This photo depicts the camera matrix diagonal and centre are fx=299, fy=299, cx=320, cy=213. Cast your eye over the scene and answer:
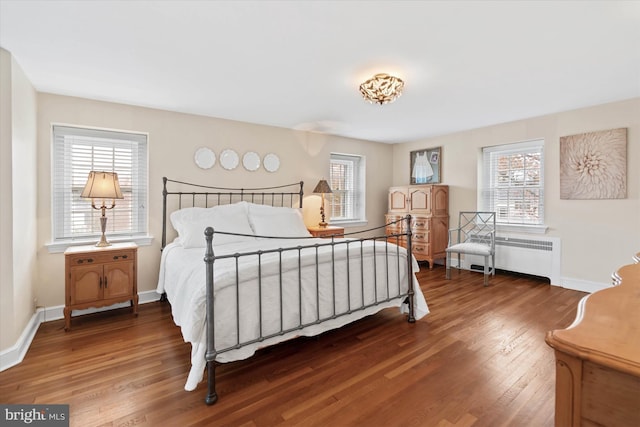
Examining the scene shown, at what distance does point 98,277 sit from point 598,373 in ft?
11.5

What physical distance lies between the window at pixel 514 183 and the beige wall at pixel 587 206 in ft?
0.48

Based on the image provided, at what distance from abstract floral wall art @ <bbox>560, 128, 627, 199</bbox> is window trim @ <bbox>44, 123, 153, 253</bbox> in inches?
203

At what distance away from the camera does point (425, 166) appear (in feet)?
17.9

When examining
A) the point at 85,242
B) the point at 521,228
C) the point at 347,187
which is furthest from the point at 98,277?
the point at 521,228

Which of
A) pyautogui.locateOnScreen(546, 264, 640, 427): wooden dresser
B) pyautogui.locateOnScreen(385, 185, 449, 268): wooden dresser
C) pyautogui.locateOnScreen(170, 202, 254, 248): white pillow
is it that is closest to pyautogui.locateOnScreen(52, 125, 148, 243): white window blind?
pyautogui.locateOnScreen(170, 202, 254, 248): white pillow

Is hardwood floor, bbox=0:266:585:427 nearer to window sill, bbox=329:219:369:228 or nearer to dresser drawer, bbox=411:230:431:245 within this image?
dresser drawer, bbox=411:230:431:245

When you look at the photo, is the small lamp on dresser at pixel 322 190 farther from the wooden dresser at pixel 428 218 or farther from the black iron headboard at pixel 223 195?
the wooden dresser at pixel 428 218

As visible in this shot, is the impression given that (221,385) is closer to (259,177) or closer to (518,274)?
(259,177)

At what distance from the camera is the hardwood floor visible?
163 cm

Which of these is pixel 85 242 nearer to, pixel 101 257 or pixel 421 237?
pixel 101 257

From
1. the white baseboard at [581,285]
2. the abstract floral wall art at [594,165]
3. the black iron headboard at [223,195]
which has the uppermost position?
the abstract floral wall art at [594,165]

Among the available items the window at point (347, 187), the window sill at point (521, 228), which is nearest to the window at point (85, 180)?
the window at point (347, 187)

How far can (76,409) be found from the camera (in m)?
1.68

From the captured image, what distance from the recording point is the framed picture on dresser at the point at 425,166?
5.30 meters
